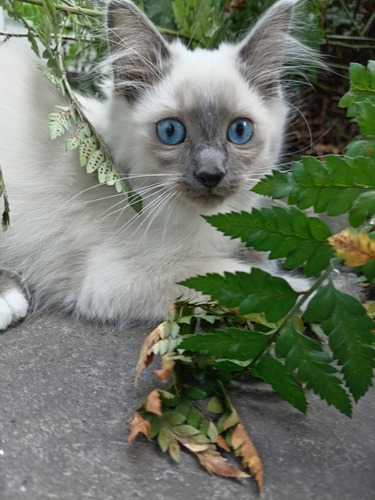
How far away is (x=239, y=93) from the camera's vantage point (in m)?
1.62

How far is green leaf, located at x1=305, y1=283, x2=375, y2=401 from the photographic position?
1.02 metres

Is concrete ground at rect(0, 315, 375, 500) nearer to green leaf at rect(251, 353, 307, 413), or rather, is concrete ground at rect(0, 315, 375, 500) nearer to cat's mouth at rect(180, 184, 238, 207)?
green leaf at rect(251, 353, 307, 413)

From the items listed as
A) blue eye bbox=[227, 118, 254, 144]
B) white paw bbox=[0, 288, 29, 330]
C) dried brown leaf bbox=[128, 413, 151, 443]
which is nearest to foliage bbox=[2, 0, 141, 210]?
blue eye bbox=[227, 118, 254, 144]

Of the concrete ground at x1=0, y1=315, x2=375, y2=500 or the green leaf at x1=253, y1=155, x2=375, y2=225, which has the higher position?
the green leaf at x1=253, y1=155, x2=375, y2=225

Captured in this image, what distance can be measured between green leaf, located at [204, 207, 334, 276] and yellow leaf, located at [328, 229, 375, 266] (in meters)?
0.11

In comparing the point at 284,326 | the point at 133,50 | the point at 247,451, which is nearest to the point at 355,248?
the point at 284,326

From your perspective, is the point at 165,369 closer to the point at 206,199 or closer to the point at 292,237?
the point at 292,237

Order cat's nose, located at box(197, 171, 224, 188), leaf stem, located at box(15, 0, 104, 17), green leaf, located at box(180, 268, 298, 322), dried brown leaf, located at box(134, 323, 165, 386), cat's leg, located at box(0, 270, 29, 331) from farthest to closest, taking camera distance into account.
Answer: leaf stem, located at box(15, 0, 104, 17) → cat's leg, located at box(0, 270, 29, 331) → cat's nose, located at box(197, 171, 224, 188) → dried brown leaf, located at box(134, 323, 165, 386) → green leaf, located at box(180, 268, 298, 322)

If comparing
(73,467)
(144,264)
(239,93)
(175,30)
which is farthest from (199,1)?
(73,467)

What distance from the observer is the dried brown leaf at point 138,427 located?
107 cm

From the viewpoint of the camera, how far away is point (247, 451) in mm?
1043

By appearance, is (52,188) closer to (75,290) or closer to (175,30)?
(75,290)

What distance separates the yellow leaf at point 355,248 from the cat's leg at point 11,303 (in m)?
0.93

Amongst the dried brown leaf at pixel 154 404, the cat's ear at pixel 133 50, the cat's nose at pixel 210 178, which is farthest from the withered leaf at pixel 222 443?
the cat's ear at pixel 133 50
